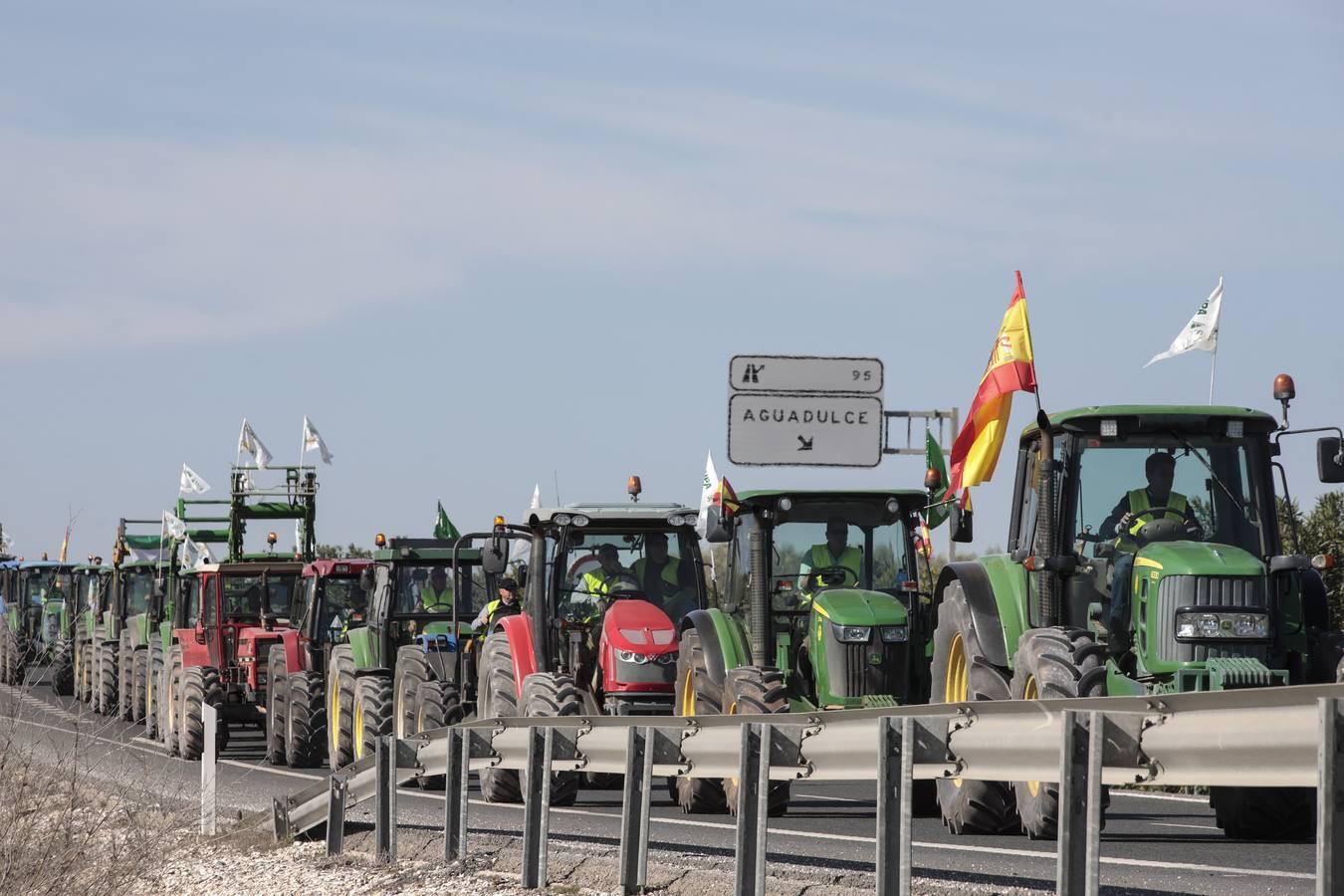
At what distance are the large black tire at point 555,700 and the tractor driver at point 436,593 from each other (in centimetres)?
541

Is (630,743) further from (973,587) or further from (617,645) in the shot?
(617,645)

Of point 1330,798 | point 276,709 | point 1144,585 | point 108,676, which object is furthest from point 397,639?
point 108,676

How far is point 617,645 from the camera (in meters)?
16.3

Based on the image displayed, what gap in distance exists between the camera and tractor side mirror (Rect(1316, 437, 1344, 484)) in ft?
37.2

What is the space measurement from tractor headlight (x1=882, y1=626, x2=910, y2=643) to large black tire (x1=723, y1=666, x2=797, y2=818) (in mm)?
818

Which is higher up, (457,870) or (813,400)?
(813,400)

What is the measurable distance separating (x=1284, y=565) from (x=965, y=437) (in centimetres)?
287

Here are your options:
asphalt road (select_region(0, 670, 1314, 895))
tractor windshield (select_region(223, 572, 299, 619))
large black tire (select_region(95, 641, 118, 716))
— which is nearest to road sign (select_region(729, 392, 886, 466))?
asphalt road (select_region(0, 670, 1314, 895))

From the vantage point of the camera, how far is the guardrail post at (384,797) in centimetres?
1219

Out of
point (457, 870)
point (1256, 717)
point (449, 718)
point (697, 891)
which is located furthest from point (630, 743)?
point (449, 718)

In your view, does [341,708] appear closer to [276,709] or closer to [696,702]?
[276,709]

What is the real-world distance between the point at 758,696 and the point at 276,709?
11342 mm

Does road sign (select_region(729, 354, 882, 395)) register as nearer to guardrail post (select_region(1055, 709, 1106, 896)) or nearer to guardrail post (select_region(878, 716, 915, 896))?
A: guardrail post (select_region(878, 716, 915, 896))

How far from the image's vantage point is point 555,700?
15.5 m
